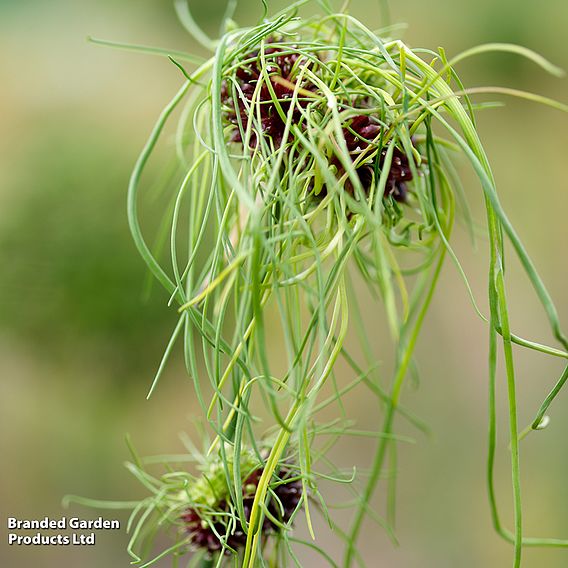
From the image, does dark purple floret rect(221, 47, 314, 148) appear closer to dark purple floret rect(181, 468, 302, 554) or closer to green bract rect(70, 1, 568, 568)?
green bract rect(70, 1, 568, 568)

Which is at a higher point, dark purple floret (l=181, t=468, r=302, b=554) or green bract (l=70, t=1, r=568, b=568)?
green bract (l=70, t=1, r=568, b=568)

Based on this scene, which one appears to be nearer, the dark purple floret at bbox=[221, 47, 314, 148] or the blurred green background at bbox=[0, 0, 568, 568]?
the dark purple floret at bbox=[221, 47, 314, 148]

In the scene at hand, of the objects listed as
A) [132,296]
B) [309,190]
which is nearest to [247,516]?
[309,190]

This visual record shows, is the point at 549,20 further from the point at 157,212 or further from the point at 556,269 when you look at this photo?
the point at 157,212

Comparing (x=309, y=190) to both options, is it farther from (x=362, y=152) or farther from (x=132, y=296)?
(x=132, y=296)

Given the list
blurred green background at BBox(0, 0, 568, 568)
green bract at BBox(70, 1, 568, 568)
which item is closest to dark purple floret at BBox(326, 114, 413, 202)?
green bract at BBox(70, 1, 568, 568)

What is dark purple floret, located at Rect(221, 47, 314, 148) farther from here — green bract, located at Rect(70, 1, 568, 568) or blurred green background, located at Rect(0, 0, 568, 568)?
blurred green background, located at Rect(0, 0, 568, 568)
